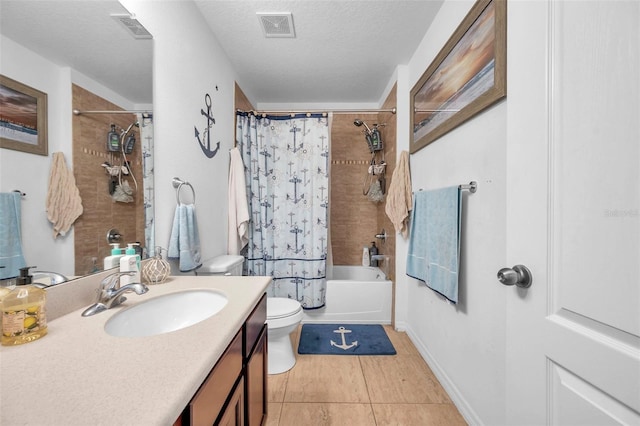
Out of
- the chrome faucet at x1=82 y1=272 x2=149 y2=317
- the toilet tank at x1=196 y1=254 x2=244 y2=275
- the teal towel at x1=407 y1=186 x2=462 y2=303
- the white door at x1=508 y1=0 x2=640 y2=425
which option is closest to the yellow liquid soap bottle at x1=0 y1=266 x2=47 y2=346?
the chrome faucet at x1=82 y1=272 x2=149 y2=317

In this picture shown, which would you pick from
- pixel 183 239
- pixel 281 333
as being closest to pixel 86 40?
pixel 183 239

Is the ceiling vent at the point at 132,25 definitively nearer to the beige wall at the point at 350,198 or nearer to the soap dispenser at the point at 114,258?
the soap dispenser at the point at 114,258

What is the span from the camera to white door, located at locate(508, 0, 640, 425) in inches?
18.1

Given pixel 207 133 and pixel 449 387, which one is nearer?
pixel 449 387

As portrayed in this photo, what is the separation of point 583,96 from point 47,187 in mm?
1403

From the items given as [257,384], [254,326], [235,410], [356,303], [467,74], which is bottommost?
[356,303]

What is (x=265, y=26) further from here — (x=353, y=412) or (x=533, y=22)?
(x=353, y=412)

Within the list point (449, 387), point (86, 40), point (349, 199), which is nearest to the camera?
point (86, 40)

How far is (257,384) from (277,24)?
2.25 meters

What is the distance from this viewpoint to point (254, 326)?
1047 millimetres

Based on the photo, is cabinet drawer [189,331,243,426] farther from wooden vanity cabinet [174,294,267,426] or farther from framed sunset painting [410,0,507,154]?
framed sunset painting [410,0,507,154]

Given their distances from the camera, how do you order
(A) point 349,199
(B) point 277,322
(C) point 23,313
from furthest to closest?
(A) point 349,199 → (B) point 277,322 → (C) point 23,313

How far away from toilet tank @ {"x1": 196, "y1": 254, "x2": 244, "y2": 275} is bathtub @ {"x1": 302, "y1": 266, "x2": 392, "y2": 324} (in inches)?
38.2

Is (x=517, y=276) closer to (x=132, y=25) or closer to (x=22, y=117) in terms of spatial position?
(x=22, y=117)
